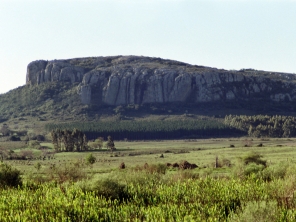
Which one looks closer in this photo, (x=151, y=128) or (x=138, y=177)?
(x=138, y=177)

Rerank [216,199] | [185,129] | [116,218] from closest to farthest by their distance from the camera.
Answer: [116,218]
[216,199]
[185,129]

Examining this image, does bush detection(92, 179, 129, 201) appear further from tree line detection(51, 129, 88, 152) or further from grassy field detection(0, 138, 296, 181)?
tree line detection(51, 129, 88, 152)

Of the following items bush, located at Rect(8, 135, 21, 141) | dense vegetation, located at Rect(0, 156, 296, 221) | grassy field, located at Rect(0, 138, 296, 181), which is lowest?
bush, located at Rect(8, 135, 21, 141)

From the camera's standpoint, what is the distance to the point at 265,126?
6575 inches

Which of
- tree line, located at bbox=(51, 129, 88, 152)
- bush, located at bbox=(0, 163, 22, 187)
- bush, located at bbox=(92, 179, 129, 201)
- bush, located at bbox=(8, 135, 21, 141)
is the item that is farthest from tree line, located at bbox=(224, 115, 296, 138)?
bush, located at bbox=(92, 179, 129, 201)

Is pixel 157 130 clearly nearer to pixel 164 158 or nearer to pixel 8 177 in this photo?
pixel 164 158

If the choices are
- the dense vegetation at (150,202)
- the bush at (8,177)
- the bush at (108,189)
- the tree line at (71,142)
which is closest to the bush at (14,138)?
the tree line at (71,142)

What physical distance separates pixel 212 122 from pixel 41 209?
16657 cm

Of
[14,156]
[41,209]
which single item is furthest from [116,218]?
[14,156]

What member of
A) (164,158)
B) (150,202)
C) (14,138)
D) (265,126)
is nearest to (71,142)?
(164,158)

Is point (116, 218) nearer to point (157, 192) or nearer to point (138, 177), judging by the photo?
point (157, 192)

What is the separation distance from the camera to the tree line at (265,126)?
163 meters

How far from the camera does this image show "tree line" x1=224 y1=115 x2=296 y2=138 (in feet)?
535

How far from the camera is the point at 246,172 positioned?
132 ft
